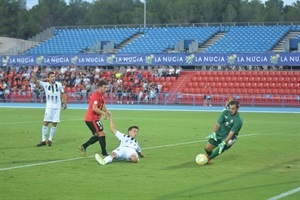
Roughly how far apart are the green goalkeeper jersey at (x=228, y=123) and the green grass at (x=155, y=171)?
0.68 metres

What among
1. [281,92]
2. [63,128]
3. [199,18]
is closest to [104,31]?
[281,92]

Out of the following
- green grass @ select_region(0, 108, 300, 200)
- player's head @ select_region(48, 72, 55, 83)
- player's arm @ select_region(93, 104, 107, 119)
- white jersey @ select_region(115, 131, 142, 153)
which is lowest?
green grass @ select_region(0, 108, 300, 200)

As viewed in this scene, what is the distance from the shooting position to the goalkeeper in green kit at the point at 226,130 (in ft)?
50.1

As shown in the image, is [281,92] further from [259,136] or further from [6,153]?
[6,153]

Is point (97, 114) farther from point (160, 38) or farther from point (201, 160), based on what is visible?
point (160, 38)

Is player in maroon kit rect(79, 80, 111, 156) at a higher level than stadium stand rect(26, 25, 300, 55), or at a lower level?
lower

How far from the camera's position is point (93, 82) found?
55.0 metres

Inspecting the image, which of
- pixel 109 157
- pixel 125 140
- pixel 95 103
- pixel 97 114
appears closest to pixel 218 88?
pixel 97 114

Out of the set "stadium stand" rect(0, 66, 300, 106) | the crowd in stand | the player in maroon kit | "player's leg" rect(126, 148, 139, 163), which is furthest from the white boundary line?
the crowd in stand

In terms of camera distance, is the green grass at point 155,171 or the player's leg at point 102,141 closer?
the green grass at point 155,171

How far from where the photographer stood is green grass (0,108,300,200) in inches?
451

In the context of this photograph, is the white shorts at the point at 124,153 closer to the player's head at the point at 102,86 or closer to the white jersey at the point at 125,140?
the white jersey at the point at 125,140

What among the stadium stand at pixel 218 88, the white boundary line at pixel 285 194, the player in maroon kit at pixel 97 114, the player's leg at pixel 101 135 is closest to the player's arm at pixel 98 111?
the player in maroon kit at pixel 97 114

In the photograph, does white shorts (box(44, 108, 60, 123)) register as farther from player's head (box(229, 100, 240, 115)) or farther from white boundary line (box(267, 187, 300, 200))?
white boundary line (box(267, 187, 300, 200))
